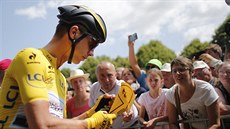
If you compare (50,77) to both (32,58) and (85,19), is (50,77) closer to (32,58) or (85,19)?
(32,58)

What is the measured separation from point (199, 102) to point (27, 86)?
261 centimetres

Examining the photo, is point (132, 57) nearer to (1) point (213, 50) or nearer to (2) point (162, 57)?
(1) point (213, 50)

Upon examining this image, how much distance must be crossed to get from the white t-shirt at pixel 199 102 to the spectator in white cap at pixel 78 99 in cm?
193

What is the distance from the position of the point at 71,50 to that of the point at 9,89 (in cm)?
52

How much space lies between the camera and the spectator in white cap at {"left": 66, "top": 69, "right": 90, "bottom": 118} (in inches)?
203

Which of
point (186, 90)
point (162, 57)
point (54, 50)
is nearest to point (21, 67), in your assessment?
point (54, 50)

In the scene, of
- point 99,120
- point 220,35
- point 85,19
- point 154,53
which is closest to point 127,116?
point 99,120

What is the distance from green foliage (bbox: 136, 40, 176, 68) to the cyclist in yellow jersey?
55137 mm

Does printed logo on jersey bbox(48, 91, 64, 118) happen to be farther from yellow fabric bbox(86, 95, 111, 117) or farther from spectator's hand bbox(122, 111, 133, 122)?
spectator's hand bbox(122, 111, 133, 122)

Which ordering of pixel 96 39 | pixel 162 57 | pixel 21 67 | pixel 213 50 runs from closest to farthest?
pixel 21 67
pixel 96 39
pixel 213 50
pixel 162 57

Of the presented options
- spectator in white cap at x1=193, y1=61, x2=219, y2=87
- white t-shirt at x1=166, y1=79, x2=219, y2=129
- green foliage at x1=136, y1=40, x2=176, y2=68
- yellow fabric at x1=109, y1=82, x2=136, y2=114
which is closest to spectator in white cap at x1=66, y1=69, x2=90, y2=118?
white t-shirt at x1=166, y1=79, x2=219, y2=129

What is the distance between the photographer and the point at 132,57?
606 centimetres

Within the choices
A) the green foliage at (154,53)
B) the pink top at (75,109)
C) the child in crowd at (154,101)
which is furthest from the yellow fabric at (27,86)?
the green foliage at (154,53)

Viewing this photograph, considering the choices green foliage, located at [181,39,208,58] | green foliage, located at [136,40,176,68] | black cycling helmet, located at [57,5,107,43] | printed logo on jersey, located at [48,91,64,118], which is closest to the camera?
printed logo on jersey, located at [48,91,64,118]
